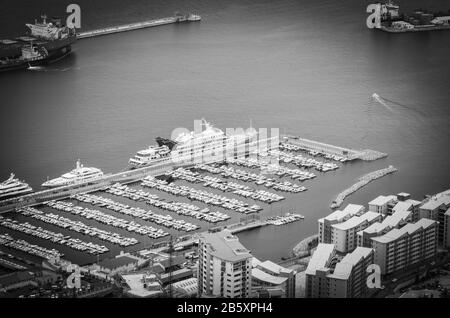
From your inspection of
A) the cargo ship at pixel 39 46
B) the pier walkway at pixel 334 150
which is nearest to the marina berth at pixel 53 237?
the pier walkway at pixel 334 150

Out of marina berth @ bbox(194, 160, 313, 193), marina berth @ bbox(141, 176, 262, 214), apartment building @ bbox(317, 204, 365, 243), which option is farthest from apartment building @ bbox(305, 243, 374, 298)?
marina berth @ bbox(194, 160, 313, 193)

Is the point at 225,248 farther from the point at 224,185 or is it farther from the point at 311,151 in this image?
the point at 311,151

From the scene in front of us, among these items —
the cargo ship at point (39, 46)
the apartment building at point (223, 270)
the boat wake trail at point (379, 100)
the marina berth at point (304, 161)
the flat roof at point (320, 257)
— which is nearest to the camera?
the apartment building at point (223, 270)

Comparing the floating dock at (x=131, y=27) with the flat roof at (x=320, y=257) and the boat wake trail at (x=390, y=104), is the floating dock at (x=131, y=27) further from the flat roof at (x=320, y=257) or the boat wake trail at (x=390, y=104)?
the flat roof at (x=320, y=257)

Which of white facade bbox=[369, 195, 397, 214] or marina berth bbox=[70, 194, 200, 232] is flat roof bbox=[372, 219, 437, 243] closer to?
white facade bbox=[369, 195, 397, 214]

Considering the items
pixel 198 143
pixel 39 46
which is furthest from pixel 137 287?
pixel 39 46

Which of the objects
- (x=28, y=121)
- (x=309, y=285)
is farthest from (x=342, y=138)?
(x=309, y=285)
